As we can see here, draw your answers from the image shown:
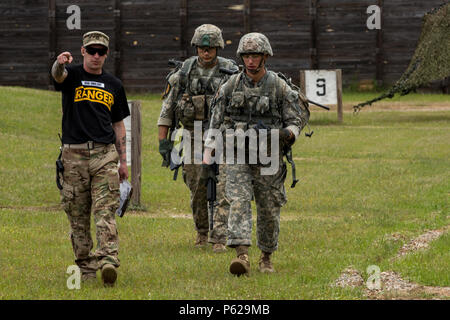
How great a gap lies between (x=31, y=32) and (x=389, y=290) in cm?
3113

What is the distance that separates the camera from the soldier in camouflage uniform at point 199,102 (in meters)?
10.6

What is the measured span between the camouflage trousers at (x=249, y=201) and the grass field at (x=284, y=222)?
359 millimetres

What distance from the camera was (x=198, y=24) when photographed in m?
36.8

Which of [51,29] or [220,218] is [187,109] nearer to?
[220,218]

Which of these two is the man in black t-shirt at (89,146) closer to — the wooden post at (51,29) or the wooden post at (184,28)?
the wooden post at (184,28)

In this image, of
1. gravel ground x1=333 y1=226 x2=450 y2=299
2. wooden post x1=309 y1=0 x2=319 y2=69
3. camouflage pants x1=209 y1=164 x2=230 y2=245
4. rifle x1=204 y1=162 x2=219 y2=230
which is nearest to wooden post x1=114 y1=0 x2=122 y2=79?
wooden post x1=309 y1=0 x2=319 y2=69

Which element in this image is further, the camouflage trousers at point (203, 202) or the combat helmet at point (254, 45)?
the camouflage trousers at point (203, 202)

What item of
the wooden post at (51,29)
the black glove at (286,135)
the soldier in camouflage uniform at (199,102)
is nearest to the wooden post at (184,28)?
the wooden post at (51,29)

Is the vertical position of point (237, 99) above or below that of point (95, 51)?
below

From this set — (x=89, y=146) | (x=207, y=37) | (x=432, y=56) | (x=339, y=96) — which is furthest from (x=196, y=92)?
(x=339, y=96)

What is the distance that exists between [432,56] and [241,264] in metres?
19.6

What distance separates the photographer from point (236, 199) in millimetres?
8930
